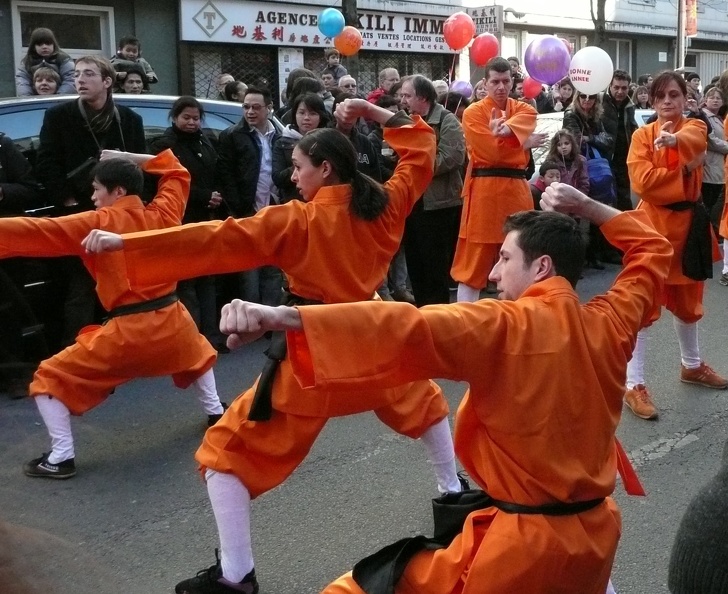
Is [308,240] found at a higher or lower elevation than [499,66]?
lower

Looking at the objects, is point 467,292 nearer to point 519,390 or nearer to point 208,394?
point 208,394

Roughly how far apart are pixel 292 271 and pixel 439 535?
4.10ft

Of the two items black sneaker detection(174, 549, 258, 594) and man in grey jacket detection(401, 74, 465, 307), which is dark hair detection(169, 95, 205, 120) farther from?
black sneaker detection(174, 549, 258, 594)

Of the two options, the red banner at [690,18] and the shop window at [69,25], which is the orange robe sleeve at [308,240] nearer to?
the shop window at [69,25]

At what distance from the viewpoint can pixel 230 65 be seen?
1641cm

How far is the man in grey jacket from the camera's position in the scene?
7.41 m

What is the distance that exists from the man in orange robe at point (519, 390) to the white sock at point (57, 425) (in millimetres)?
2430

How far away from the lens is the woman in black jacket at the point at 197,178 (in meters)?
6.61

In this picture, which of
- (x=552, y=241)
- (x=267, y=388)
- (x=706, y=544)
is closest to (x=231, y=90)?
(x=267, y=388)

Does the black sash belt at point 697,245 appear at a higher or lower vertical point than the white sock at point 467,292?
higher

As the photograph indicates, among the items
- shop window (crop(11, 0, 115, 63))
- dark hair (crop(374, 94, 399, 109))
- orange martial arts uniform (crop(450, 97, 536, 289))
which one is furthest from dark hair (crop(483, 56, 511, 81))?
shop window (crop(11, 0, 115, 63))

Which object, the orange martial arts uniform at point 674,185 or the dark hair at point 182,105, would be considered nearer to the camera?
the orange martial arts uniform at point 674,185

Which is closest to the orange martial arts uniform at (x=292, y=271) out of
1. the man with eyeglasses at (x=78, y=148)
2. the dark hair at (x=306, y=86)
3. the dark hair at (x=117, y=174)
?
the dark hair at (x=117, y=174)

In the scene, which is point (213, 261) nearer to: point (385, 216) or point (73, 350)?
point (385, 216)
